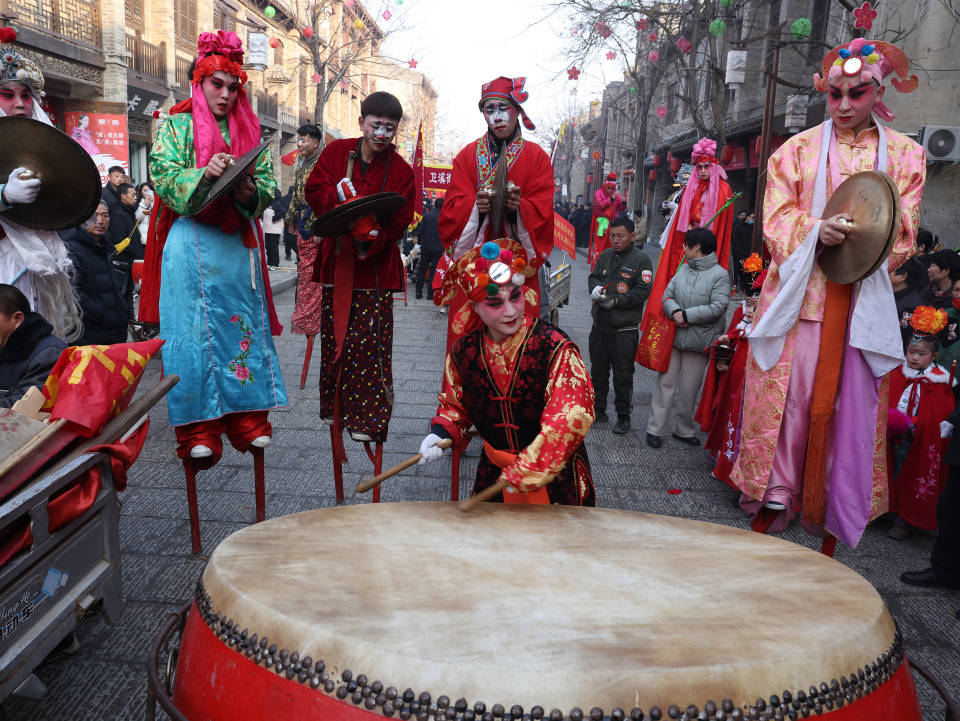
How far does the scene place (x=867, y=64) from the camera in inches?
115

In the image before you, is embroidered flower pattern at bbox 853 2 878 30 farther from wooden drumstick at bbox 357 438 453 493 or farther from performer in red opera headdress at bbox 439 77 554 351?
wooden drumstick at bbox 357 438 453 493

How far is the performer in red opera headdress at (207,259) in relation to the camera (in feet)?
9.52

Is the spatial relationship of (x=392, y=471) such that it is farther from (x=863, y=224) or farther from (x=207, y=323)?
(x=863, y=224)

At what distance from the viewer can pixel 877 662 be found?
1362 mm

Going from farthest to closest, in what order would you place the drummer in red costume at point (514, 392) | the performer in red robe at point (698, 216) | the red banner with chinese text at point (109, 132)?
the red banner with chinese text at point (109, 132)
the performer in red robe at point (698, 216)
the drummer in red costume at point (514, 392)

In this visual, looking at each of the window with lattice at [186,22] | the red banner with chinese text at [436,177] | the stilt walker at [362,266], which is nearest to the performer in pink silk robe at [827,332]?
the stilt walker at [362,266]

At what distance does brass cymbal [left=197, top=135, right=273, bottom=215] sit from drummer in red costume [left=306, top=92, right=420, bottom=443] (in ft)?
1.68

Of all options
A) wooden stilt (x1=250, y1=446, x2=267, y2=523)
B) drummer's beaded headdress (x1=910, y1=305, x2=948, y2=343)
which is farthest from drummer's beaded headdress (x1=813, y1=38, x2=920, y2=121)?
wooden stilt (x1=250, y1=446, x2=267, y2=523)

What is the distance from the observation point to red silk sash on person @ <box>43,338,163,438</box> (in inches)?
78.5

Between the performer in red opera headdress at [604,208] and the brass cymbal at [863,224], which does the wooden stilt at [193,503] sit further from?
the performer in red opera headdress at [604,208]

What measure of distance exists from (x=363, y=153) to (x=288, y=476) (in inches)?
71.0

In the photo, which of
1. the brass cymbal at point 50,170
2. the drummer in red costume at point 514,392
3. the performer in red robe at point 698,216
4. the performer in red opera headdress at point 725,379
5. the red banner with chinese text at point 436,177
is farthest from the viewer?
the red banner with chinese text at point 436,177

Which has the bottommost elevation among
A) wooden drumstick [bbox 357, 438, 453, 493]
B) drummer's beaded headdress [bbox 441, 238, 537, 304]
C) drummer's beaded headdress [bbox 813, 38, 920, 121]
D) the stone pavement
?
the stone pavement

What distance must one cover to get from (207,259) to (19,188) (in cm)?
75
